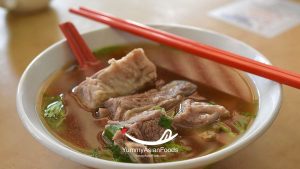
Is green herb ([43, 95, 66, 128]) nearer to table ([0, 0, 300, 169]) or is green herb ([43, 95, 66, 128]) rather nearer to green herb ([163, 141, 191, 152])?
table ([0, 0, 300, 169])

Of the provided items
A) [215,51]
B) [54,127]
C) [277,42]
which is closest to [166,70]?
[215,51]

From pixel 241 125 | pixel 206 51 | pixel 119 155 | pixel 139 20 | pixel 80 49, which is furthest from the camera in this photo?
pixel 139 20

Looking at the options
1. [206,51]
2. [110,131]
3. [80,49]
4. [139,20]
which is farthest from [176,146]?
[139,20]

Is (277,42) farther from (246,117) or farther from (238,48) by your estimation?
(246,117)

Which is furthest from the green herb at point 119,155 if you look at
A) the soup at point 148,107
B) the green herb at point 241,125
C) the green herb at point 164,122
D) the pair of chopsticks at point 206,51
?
the pair of chopsticks at point 206,51

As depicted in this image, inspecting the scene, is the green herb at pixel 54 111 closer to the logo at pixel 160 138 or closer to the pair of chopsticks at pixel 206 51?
the logo at pixel 160 138

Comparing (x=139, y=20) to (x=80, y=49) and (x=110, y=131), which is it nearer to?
(x=80, y=49)

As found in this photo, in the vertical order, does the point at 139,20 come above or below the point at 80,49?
below
